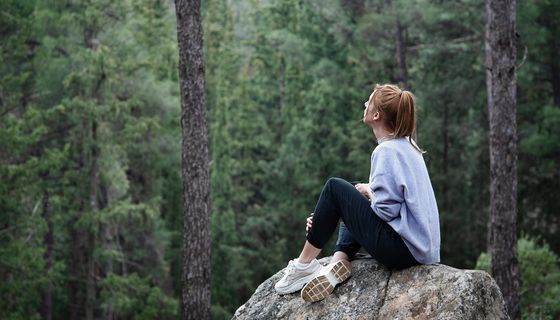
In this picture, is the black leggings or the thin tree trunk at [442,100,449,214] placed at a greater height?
the black leggings

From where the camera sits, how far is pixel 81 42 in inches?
748

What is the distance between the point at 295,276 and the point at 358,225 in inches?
26.0

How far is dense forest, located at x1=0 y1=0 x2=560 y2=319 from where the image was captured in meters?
16.5

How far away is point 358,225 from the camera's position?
491cm

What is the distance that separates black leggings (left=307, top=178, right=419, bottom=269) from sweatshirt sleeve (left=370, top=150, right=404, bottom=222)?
81mm

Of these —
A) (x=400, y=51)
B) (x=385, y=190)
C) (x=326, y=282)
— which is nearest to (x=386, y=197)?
(x=385, y=190)

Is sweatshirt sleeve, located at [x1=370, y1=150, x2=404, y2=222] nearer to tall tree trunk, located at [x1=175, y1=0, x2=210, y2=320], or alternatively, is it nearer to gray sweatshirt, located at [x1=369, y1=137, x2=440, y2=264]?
gray sweatshirt, located at [x1=369, y1=137, x2=440, y2=264]

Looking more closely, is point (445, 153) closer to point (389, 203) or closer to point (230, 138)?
point (230, 138)

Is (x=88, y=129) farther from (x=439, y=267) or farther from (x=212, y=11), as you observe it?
(x=439, y=267)

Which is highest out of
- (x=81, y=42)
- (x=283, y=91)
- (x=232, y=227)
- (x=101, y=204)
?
(x=81, y=42)

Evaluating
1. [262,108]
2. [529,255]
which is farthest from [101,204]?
[529,255]

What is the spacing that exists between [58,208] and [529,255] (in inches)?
465

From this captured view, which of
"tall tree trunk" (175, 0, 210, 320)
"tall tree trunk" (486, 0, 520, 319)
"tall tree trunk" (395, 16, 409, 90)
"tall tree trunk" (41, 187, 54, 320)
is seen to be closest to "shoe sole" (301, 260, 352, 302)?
"tall tree trunk" (175, 0, 210, 320)

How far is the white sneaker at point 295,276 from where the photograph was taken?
5.17m
